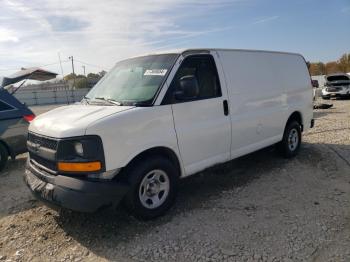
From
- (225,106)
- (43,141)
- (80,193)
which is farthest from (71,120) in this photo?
(225,106)

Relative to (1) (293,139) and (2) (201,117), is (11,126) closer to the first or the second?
(2) (201,117)

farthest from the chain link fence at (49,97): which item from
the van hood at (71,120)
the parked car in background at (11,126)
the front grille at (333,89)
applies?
the van hood at (71,120)

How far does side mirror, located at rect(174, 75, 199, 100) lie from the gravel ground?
4.94 feet

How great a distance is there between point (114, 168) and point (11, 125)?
4294mm

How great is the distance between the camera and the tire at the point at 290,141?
664 centimetres

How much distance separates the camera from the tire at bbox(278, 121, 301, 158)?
6643mm

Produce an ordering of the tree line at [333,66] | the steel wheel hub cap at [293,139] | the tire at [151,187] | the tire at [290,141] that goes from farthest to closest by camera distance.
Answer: the tree line at [333,66] → the steel wheel hub cap at [293,139] → the tire at [290,141] → the tire at [151,187]

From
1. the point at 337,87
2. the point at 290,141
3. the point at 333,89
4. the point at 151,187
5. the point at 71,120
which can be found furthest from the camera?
the point at 333,89

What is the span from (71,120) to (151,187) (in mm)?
1239

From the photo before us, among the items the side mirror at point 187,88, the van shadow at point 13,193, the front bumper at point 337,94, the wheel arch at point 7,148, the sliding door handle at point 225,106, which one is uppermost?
the side mirror at point 187,88

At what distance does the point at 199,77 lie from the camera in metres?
4.74

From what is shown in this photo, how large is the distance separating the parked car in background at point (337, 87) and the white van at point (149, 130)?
1672 centimetres

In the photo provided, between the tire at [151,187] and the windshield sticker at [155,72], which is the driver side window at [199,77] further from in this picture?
the tire at [151,187]

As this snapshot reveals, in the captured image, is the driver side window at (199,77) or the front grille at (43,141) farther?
the driver side window at (199,77)
